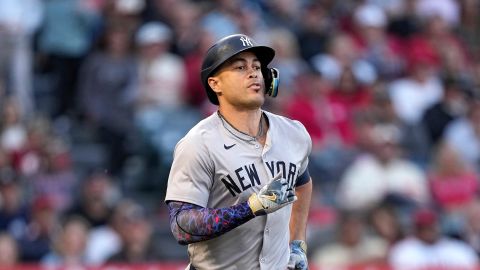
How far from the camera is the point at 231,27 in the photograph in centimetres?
1341

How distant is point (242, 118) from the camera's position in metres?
5.91

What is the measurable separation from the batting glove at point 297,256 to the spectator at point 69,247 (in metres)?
5.03

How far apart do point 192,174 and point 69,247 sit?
5551mm

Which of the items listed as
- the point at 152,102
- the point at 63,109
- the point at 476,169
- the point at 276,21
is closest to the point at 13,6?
the point at 63,109

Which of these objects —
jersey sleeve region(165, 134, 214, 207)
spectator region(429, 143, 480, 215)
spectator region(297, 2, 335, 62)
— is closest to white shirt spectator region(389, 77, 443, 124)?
spectator region(297, 2, 335, 62)

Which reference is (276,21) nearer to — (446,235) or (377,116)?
(377,116)

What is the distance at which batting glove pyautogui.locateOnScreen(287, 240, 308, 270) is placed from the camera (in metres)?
5.95

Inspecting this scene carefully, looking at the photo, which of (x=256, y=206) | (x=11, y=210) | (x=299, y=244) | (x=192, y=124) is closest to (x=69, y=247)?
(x=11, y=210)

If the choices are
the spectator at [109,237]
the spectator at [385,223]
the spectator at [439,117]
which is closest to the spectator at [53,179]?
the spectator at [109,237]

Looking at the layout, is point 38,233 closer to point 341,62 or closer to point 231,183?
point 341,62

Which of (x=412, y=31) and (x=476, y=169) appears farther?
(x=412, y=31)

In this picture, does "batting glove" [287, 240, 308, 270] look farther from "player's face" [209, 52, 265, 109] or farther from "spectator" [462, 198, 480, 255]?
"spectator" [462, 198, 480, 255]

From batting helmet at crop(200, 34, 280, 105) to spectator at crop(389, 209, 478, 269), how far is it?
5.30m

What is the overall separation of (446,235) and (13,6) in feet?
16.9
